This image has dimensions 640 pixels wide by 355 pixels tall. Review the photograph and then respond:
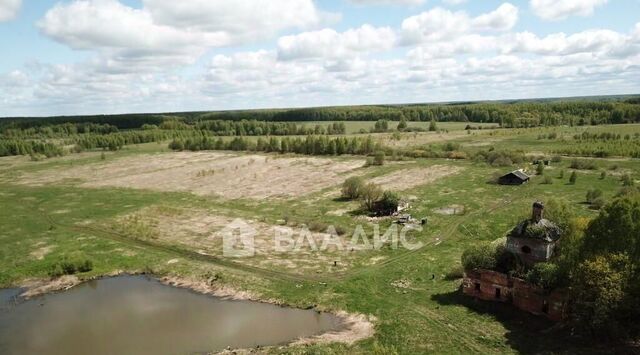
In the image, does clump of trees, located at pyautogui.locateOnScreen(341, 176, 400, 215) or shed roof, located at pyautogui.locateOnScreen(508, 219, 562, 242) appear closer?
shed roof, located at pyautogui.locateOnScreen(508, 219, 562, 242)

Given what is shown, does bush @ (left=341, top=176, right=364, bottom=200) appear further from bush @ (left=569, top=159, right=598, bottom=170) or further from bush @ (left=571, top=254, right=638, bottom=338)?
bush @ (left=569, top=159, right=598, bottom=170)

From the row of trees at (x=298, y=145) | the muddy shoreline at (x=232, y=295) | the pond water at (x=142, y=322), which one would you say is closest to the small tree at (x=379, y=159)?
the row of trees at (x=298, y=145)

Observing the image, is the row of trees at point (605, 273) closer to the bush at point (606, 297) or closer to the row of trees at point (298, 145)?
the bush at point (606, 297)

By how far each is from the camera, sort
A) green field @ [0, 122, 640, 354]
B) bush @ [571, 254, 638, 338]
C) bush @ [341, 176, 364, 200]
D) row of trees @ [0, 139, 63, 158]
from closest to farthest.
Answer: bush @ [571, 254, 638, 338], green field @ [0, 122, 640, 354], bush @ [341, 176, 364, 200], row of trees @ [0, 139, 63, 158]

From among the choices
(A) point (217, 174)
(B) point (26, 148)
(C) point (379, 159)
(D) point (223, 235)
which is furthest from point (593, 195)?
(B) point (26, 148)

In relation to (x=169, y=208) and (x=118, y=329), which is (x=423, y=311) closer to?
(x=118, y=329)

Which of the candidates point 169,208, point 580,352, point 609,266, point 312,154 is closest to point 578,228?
point 609,266

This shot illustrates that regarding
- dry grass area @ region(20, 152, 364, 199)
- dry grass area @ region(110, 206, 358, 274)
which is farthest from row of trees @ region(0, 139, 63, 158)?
dry grass area @ region(110, 206, 358, 274)

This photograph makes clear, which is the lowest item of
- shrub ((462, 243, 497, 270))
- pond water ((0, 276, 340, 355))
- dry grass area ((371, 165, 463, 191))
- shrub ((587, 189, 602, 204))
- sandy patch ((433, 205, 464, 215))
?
pond water ((0, 276, 340, 355))
